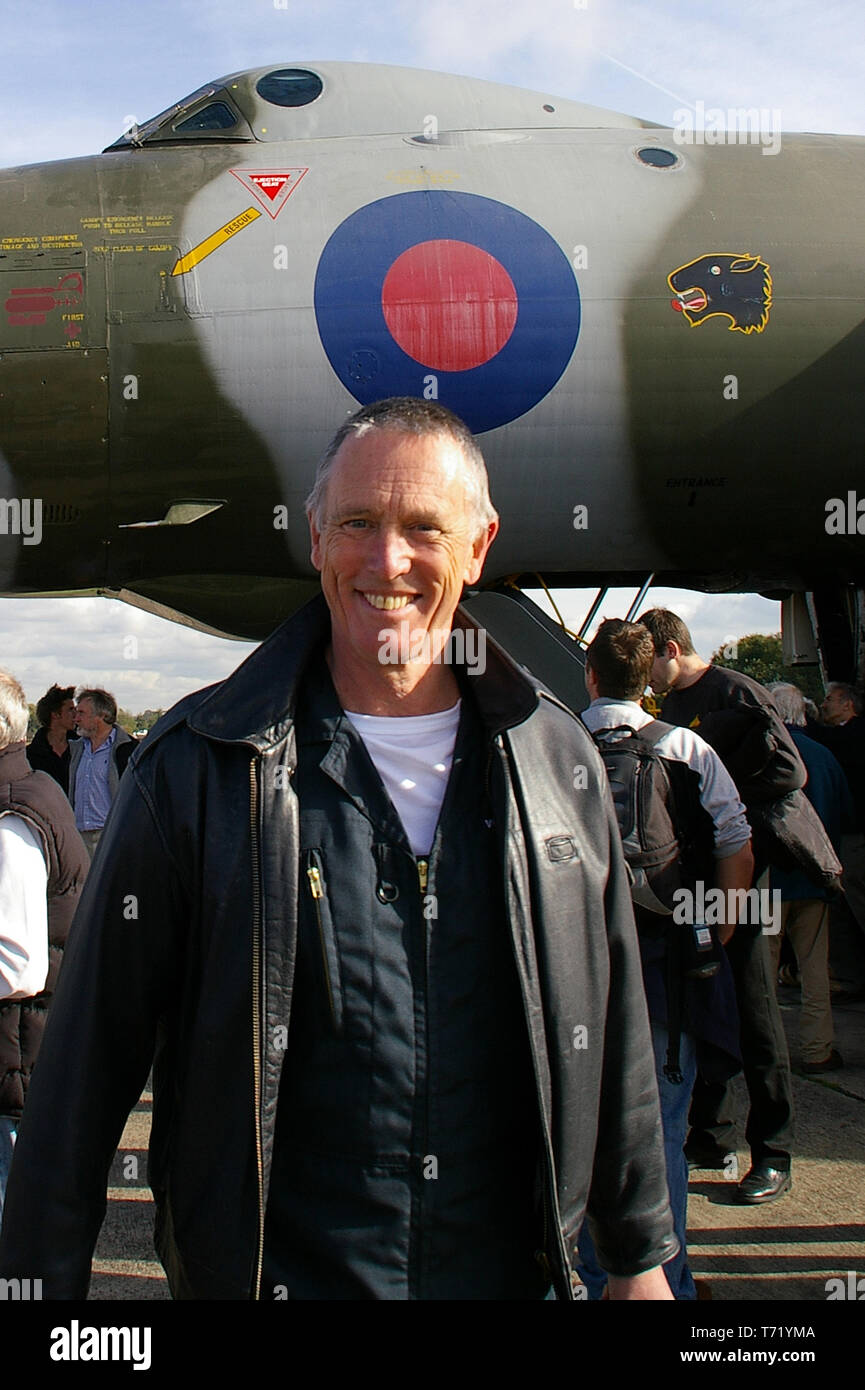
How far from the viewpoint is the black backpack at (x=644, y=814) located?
11.0 feet

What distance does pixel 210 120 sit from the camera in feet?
20.7

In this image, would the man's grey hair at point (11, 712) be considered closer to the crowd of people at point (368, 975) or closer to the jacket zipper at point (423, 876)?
the crowd of people at point (368, 975)

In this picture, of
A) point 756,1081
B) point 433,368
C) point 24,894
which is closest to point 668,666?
point 756,1081

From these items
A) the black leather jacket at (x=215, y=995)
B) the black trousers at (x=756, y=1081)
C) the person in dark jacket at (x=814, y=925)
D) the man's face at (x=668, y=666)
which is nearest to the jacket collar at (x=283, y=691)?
the black leather jacket at (x=215, y=995)

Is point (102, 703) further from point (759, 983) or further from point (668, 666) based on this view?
point (759, 983)

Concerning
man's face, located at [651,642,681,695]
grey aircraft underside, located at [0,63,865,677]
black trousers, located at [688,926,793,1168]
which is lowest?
black trousers, located at [688,926,793,1168]

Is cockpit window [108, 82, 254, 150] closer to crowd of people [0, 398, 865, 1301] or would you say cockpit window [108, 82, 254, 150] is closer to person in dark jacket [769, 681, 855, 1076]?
person in dark jacket [769, 681, 855, 1076]

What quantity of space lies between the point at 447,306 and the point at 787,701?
2.89 m

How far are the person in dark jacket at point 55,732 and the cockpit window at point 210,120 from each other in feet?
14.1

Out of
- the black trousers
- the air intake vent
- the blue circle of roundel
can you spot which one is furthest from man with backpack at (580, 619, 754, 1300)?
the air intake vent

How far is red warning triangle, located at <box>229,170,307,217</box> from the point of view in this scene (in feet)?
19.0

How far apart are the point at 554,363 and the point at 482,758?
14.6 ft

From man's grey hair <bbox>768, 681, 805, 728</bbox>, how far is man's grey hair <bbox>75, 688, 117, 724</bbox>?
473 cm
